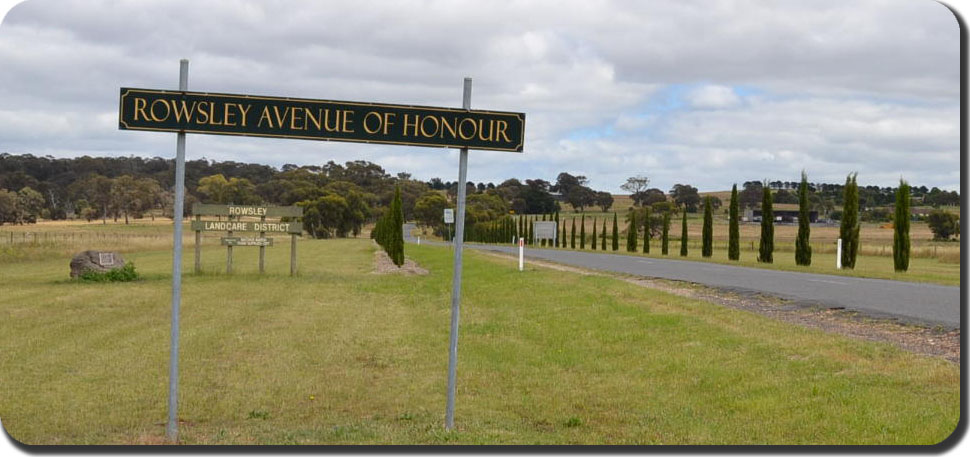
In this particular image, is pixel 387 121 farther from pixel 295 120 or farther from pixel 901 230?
pixel 901 230

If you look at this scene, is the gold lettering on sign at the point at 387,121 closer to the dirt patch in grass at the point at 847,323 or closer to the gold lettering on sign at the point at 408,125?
the gold lettering on sign at the point at 408,125

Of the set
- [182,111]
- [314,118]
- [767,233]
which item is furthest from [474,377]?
[767,233]

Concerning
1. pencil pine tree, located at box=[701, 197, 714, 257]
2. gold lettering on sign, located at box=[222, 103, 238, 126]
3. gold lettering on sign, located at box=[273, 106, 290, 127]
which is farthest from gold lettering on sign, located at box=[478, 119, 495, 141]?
pencil pine tree, located at box=[701, 197, 714, 257]

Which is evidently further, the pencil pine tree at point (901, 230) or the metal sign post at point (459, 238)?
the pencil pine tree at point (901, 230)

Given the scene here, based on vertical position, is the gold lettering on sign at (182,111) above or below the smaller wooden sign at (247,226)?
above

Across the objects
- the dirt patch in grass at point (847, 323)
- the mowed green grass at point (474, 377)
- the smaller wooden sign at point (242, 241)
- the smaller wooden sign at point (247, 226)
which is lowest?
the mowed green grass at point (474, 377)

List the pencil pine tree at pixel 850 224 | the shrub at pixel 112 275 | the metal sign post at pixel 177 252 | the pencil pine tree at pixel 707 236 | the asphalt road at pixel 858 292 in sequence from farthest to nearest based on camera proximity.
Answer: the pencil pine tree at pixel 707 236, the pencil pine tree at pixel 850 224, the shrub at pixel 112 275, the asphalt road at pixel 858 292, the metal sign post at pixel 177 252

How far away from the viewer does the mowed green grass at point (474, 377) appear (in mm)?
7617

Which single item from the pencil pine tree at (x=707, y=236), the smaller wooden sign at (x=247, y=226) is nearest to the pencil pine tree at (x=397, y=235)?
the smaller wooden sign at (x=247, y=226)

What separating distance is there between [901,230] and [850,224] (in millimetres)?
2133

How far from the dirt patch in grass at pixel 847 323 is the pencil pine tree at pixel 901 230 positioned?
14944mm

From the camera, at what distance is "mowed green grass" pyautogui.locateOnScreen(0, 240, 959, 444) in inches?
300

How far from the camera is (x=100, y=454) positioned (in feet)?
21.4

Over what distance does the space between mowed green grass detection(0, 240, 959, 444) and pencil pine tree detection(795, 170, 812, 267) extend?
62.0 ft
